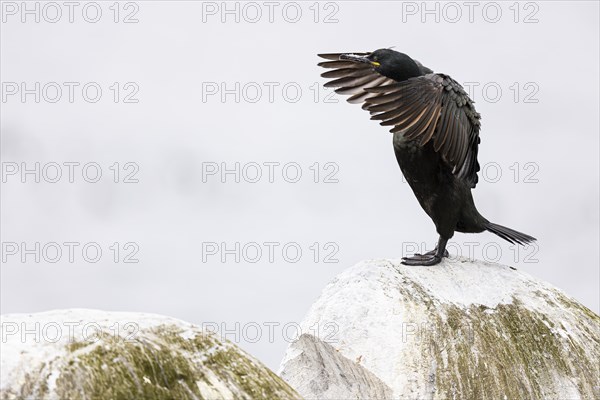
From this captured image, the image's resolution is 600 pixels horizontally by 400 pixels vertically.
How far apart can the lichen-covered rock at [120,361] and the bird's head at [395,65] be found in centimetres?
430

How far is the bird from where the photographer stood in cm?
998

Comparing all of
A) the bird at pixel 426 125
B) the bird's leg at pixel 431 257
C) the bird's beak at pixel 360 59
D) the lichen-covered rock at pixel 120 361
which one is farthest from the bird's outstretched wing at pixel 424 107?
the lichen-covered rock at pixel 120 361

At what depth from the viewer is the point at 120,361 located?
20.4 ft

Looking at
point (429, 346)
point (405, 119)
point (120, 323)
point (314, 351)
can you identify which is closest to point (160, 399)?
point (120, 323)

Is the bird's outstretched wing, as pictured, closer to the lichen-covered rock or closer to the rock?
the rock

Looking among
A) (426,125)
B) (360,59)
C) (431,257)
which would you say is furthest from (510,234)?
(360,59)

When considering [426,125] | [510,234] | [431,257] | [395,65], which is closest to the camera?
[426,125]

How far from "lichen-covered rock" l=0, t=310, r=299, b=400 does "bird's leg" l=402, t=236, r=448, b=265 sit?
12.7ft

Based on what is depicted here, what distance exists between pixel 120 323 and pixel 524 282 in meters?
5.24

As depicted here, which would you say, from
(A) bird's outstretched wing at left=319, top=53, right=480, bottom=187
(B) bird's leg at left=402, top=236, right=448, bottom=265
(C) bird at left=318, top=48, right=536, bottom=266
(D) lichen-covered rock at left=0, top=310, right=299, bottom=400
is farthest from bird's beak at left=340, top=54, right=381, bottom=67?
(D) lichen-covered rock at left=0, top=310, right=299, bottom=400

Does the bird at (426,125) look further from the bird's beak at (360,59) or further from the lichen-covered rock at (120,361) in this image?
the lichen-covered rock at (120,361)

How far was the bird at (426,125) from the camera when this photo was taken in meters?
9.98

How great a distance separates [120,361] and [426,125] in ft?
15.4

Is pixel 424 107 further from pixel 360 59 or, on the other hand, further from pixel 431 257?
pixel 431 257
